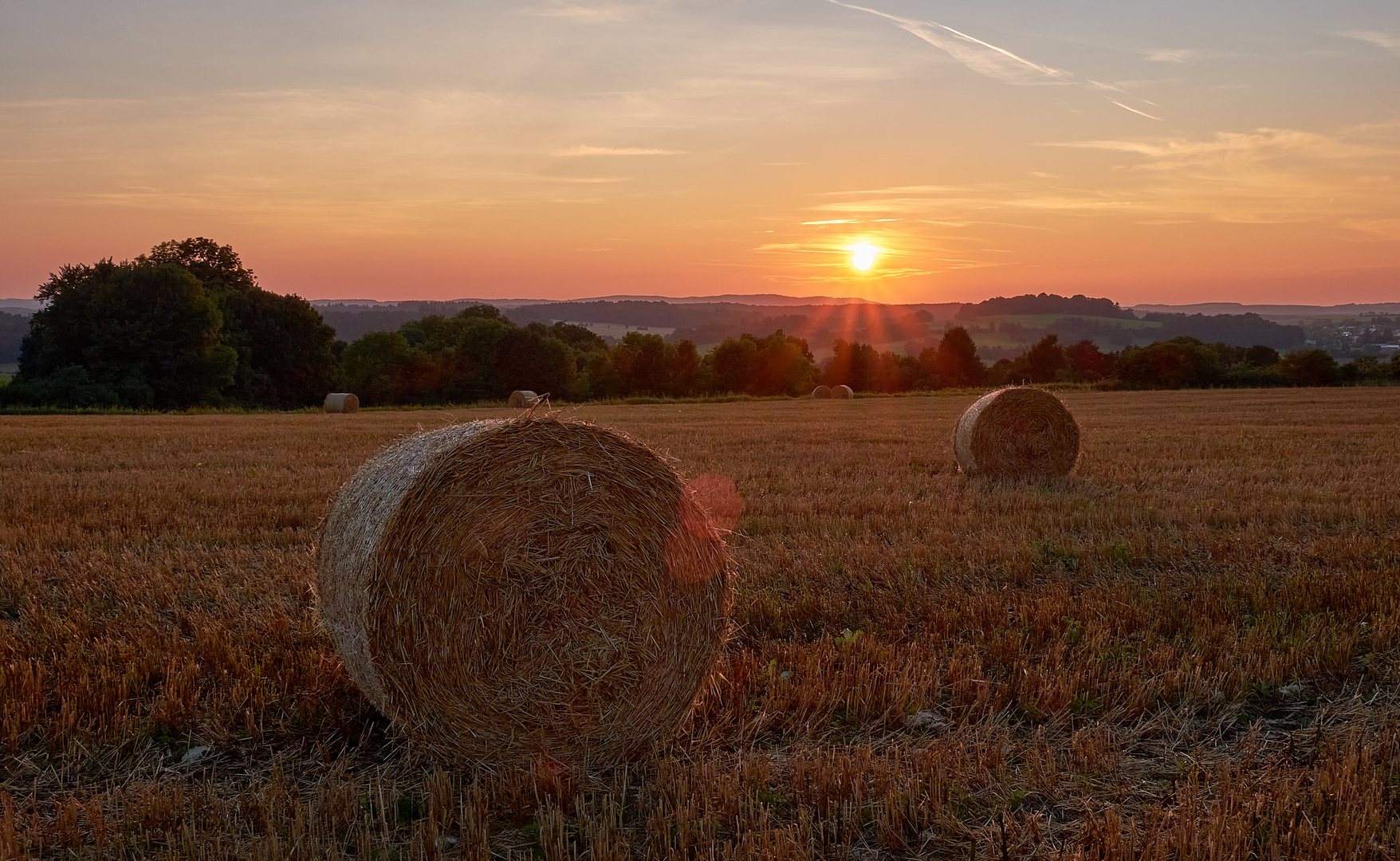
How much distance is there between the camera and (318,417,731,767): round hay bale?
177 inches

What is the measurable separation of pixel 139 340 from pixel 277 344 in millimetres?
8521

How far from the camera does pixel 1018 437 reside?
13625 millimetres

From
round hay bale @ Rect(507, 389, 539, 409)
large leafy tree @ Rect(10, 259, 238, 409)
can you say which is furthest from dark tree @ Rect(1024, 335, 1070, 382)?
large leafy tree @ Rect(10, 259, 238, 409)

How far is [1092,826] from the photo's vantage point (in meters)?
3.77

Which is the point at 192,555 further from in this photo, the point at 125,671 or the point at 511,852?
the point at 511,852

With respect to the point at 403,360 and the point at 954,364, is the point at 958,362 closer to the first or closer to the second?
the point at 954,364

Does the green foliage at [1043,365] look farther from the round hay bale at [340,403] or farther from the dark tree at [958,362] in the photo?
the round hay bale at [340,403]

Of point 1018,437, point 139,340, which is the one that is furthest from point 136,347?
point 1018,437

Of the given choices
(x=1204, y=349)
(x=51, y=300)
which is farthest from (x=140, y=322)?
(x=1204, y=349)

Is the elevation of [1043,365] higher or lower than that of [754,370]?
higher

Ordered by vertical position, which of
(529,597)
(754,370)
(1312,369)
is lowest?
(529,597)

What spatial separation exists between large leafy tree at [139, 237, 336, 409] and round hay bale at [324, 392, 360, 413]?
14.4 metres

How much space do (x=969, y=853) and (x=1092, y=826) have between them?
0.50 m

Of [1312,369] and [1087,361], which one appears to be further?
[1087,361]
